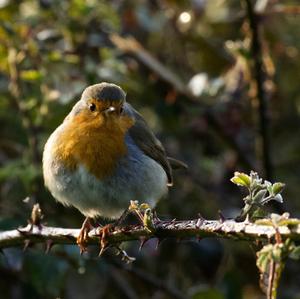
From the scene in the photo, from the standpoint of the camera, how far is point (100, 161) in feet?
11.3

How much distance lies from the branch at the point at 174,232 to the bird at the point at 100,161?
1.40ft

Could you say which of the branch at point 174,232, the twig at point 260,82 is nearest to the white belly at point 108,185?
the branch at point 174,232

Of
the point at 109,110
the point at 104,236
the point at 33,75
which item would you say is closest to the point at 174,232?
the point at 104,236

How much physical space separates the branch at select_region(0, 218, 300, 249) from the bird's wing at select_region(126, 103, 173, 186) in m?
0.79

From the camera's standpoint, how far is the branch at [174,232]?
1.78 m

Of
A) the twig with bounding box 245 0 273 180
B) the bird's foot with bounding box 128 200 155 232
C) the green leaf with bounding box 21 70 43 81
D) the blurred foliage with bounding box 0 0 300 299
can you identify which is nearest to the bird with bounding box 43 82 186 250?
the blurred foliage with bounding box 0 0 300 299

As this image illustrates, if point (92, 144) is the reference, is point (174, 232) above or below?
above

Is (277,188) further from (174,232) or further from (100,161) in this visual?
(100,161)

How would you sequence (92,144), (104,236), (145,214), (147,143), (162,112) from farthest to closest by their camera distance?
(162,112) < (147,143) < (92,144) < (104,236) < (145,214)

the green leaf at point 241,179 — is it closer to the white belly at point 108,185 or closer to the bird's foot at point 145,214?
the bird's foot at point 145,214

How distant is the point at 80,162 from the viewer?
133 inches

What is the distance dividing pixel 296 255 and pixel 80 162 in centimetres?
187

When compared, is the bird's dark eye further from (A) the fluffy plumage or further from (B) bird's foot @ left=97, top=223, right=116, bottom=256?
(B) bird's foot @ left=97, top=223, right=116, bottom=256

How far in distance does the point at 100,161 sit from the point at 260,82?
3.82ft
